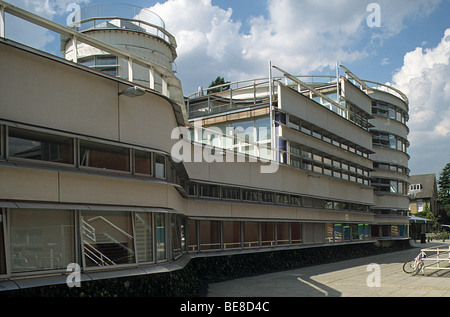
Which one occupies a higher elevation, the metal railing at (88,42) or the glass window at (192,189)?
the metal railing at (88,42)

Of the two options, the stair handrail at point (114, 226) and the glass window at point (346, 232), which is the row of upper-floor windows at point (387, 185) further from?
the stair handrail at point (114, 226)

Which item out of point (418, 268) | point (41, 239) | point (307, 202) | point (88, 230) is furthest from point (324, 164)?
point (41, 239)

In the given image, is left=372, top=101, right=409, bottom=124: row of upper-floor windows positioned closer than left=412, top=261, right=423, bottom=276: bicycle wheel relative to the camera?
No

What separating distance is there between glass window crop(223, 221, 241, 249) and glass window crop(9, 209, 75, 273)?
38.6 ft

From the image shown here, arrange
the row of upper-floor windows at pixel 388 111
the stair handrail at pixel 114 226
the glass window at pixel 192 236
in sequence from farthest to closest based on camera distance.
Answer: the row of upper-floor windows at pixel 388 111, the glass window at pixel 192 236, the stair handrail at pixel 114 226

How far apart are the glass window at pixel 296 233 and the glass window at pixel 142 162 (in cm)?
1560

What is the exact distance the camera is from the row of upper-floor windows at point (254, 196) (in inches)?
805

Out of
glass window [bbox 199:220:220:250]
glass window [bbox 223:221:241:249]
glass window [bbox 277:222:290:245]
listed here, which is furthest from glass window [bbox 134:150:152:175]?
glass window [bbox 277:222:290:245]

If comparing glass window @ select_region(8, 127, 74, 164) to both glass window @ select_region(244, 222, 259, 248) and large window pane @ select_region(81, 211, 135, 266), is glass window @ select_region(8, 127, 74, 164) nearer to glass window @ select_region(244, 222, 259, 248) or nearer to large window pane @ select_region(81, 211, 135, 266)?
large window pane @ select_region(81, 211, 135, 266)

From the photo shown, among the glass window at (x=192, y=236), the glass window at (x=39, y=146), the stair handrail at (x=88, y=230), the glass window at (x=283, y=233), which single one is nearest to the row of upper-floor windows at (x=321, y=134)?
the glass window at (x=283, y=233)

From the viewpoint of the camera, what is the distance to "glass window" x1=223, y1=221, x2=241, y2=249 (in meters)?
22.0
